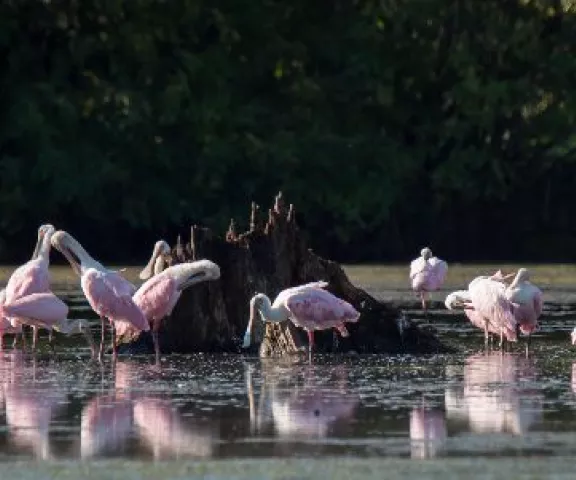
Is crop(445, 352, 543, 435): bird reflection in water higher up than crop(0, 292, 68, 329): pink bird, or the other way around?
crop(0, 292, 68, 329): pink bird

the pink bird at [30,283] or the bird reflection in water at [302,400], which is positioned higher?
the pink bird at [30,283]

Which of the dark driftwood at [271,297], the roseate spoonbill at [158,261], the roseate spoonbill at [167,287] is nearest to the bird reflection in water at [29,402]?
the roseate spoonbill at [167,287]

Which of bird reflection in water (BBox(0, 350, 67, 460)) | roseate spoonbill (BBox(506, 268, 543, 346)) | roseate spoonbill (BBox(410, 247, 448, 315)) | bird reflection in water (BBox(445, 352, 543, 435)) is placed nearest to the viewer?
bird reflection in water (BBox(0, 350, 67, 460))

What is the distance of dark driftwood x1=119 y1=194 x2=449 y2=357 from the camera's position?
1883cm

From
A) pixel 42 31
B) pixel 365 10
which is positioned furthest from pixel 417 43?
pixel 42 31

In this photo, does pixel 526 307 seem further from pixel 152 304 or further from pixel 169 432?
pixel 169 432

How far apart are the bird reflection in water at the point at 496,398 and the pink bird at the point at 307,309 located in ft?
3.65

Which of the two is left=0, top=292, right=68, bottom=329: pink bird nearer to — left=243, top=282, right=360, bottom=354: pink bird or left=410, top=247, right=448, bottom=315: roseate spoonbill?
left=243, top=282, right=360, bottom=354: pink bird

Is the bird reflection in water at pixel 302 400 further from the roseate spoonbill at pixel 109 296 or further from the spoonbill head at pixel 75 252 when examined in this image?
the spoonbill head at pixel 75 252

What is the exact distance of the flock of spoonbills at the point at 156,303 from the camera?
1788cm

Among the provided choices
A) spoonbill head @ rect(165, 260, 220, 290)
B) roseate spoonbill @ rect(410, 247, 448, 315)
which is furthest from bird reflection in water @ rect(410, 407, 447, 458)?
roseate spoonbill @ rect(410, 247, 448, 315)

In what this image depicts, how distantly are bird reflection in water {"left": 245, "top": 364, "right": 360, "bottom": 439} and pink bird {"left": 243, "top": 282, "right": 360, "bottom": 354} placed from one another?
0.58 meters

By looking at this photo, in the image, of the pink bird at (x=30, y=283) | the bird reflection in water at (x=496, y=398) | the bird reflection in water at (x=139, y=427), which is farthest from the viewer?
the pink bird at (x=30, y=283)

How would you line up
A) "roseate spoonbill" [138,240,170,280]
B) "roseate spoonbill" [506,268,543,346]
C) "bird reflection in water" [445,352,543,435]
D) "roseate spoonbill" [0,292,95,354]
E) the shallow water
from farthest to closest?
"roseate spoonbill" [138,240,170,280], "roseate spoonbill" [506,268,543,346], "roseate spoonbill" [0,292,95,354], "bird reflection in water" [445,352,543,435], the shallow water
